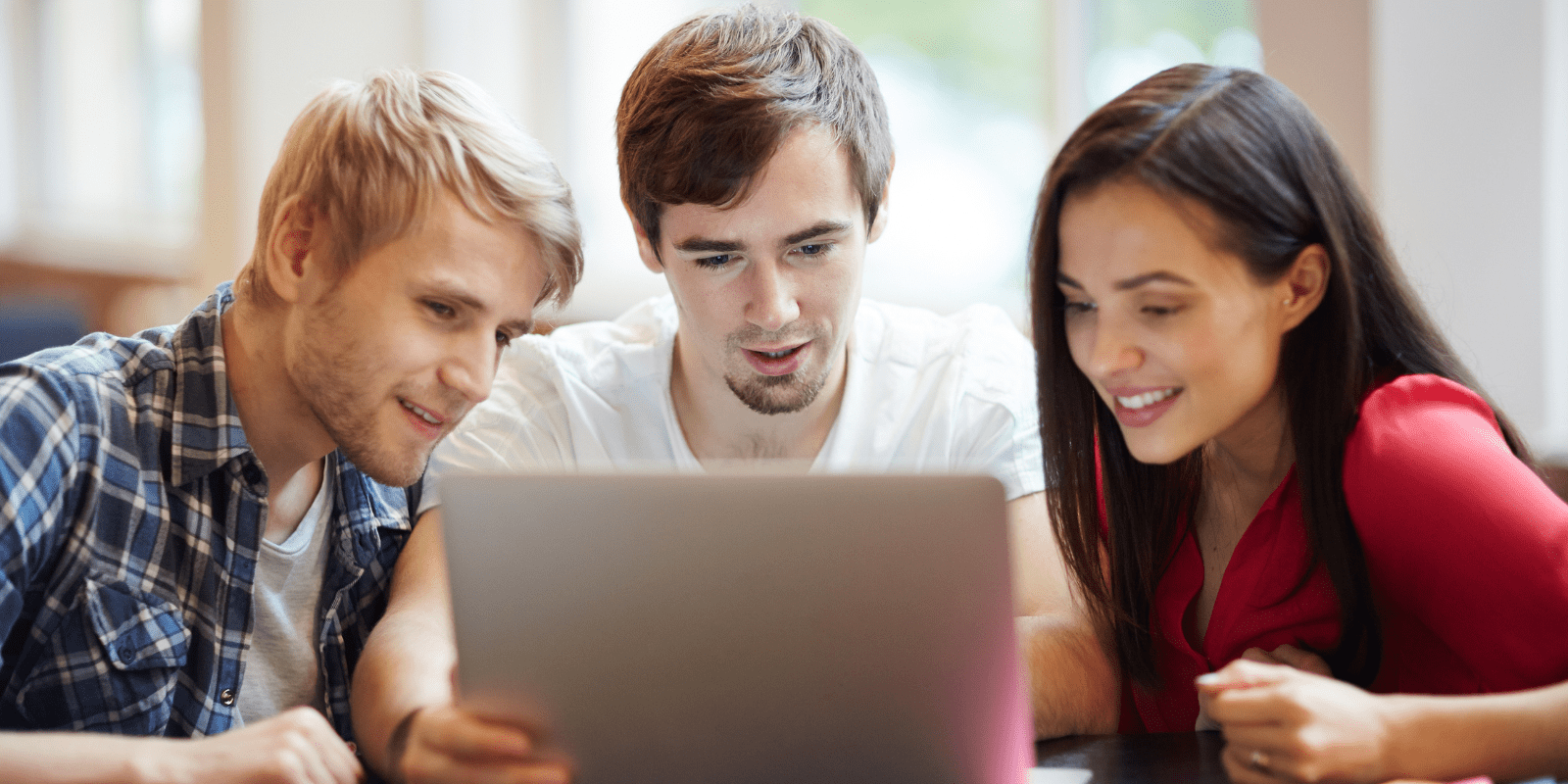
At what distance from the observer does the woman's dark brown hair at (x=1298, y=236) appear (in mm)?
1083

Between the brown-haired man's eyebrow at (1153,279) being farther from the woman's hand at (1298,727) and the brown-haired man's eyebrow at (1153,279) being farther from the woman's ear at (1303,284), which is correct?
the woman's hand at (1298,727)

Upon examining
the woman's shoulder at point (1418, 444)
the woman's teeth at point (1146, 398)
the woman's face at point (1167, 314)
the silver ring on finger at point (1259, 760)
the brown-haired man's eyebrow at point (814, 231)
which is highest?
the brown-haired man's eyebrow at point (814, 231)

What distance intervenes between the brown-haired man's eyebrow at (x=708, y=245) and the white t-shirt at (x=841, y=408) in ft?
0.79

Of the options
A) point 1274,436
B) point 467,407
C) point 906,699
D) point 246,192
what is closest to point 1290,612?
point 1274,436

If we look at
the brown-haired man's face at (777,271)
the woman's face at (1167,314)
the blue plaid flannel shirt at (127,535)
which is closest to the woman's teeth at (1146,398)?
the woman's face at (1167,314)

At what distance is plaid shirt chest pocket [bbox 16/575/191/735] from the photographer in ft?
3.80

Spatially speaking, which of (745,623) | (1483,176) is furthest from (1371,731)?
(1483,176)

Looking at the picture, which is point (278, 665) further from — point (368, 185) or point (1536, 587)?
point (1536, 587)

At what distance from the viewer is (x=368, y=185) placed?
124 cm

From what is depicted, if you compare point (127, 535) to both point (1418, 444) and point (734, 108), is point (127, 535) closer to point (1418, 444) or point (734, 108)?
point (734, 108)

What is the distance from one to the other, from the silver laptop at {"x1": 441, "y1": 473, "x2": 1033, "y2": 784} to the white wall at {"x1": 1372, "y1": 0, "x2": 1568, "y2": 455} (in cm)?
172

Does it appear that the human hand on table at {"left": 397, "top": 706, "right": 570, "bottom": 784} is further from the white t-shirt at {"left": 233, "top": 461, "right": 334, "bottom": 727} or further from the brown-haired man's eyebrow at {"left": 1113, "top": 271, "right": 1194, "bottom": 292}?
the brown-haired man's eyebrow at {"left": 1113, "top": 271, "right": 1194, "bottom": 292}

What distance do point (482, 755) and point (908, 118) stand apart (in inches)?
111

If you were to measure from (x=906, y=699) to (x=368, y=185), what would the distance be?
Result: 77cm
